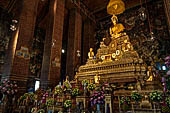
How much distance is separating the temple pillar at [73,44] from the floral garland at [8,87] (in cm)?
453

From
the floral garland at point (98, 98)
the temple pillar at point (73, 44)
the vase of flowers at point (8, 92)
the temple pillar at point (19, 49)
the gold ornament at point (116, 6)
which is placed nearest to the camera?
the floral garland at point (98, 98)

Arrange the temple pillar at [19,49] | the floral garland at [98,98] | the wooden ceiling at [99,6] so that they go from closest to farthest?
1. the floral garland at [98,98]
2. the temple pillar at [19,49]
3. the wooden ceiling at [99,6]

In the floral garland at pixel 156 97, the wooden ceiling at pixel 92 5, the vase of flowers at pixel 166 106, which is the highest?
the wooden ceiling at pixel 92 5

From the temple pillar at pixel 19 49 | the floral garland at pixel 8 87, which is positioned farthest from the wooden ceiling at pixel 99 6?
the floral garland at pixel 8 87

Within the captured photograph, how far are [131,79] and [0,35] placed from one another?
10.7 metres

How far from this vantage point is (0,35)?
10172 mm

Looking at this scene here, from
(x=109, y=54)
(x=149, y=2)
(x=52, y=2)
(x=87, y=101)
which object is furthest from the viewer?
(x=149, y=2)

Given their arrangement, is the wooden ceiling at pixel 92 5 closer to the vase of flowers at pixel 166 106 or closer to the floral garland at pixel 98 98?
the floral garland at pixel 98 98

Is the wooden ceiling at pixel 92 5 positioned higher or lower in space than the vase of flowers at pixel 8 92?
higher

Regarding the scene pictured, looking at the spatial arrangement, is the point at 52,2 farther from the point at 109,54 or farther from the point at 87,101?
the point at 87,101

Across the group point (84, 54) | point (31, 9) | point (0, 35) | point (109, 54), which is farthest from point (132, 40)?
point (0, 35)

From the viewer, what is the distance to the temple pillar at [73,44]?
992 centimetres

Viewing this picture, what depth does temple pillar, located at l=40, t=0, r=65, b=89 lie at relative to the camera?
24.4 ft

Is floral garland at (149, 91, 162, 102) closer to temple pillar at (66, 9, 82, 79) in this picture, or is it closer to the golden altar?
the golden altar
